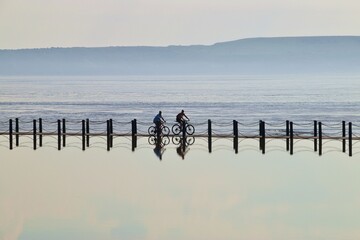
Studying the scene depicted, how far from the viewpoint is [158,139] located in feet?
165

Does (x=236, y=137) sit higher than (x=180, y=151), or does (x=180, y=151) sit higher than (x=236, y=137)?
(x=236, y=137)

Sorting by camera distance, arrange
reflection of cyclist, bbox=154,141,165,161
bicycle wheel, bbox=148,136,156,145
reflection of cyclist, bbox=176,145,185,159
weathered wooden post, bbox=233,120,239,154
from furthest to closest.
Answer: bicycle wheel, bbox=148,136,156,145, reflection of cyclist, bbox=154,141,165,161, reflection of cyclist, bbox=176,145,185,159, weathered wooden post, bbox=233,120,239,154

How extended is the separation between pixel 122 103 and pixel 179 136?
7078cm

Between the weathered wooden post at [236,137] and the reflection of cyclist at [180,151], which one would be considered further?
the reflection of cyclist at [180,151]

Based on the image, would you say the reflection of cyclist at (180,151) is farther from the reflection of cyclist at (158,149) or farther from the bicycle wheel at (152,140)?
the bicycle wheel at (152,140)

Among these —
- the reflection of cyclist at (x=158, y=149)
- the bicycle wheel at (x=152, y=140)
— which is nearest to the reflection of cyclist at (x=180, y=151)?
the reflection of cyclist at (x=158, y=149)

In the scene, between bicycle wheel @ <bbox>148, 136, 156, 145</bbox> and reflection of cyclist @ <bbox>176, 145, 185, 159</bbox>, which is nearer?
reflection of cyclist @ <bbox>176, 145, 185, 159</bbox>

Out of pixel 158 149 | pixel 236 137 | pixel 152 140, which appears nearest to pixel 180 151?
pixel 158 149

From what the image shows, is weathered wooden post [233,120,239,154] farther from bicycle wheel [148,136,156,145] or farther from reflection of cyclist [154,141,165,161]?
bicycle wheel [148,136,156,145]

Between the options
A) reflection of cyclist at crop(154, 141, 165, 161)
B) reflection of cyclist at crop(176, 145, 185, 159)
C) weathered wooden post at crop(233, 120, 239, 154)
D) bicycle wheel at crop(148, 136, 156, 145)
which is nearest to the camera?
weathered wooden post at crop(233, 120, 239, 154)

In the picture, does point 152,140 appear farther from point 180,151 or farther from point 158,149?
point 180,151

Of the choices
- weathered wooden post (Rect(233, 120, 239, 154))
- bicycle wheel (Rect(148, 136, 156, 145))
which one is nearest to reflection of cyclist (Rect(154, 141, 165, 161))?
bicycle wheel (Rect(148, 136, 156, 145))

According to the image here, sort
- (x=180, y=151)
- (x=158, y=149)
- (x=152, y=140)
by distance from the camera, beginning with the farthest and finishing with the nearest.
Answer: (x=152, y=140) < (x=158, y=149) < (x=180, y=151)

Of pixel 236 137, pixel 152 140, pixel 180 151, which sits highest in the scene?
pixel 236 137
